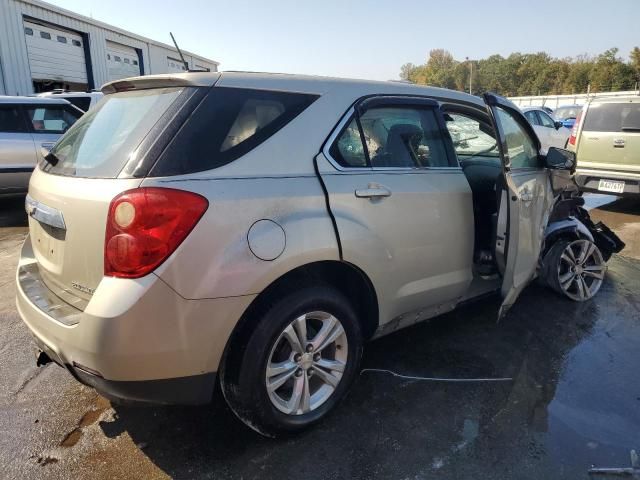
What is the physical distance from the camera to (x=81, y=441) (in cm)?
245

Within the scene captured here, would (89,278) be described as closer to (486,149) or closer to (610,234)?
(486,149)

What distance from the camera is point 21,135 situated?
25.0ft

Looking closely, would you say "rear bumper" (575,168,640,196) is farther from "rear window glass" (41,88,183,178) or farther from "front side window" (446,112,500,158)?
"rear window glass" (41,88,183,178)

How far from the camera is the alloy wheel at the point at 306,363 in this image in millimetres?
2316

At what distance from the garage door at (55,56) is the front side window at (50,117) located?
432 inches

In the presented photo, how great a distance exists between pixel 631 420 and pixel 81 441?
2.90 metres

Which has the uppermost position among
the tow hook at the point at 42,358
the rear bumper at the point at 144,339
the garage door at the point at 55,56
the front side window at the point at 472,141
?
the garage door at the point at 55,56

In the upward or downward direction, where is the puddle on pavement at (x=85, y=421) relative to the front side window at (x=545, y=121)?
downward

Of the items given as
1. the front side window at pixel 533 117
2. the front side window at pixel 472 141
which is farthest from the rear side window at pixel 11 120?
the front side window at pixel 533 117

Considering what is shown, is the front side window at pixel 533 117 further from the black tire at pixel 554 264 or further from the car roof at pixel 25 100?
the car roof at pixel 25 100

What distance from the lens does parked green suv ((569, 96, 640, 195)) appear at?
7281 mm

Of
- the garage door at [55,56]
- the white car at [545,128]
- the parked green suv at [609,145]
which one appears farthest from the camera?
the garage door at [55,56]

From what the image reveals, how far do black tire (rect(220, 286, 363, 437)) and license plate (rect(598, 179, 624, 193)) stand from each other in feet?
21.7

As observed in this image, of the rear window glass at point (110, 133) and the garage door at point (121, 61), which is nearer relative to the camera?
the rear window glass at point (110, 133)
